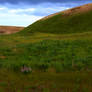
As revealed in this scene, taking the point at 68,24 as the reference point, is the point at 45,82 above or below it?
below

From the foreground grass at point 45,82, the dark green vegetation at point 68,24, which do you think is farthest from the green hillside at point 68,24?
the foreground grass at point 45,82

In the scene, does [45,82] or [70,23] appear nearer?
[45,82]

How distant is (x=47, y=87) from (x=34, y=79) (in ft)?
5.57

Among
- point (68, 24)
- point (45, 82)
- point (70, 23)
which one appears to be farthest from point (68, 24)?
point (45, 82)

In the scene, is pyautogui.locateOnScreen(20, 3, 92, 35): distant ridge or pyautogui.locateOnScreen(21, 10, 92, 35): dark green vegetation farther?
pyautogui.locateOnScreen(20, 3, 92, 35): distant ridge

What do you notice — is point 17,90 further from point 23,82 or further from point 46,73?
point 46,73

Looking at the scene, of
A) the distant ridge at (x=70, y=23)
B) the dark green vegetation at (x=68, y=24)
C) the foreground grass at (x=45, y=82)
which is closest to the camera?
the foreground grass at (x=45, y=82)

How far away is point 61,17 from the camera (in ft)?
230

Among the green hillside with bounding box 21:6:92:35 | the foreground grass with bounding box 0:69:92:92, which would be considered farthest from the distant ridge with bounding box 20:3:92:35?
the foreground grass with bounding box 0:69:92:92

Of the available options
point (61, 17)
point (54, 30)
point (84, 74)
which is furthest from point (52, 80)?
point (61, 17)

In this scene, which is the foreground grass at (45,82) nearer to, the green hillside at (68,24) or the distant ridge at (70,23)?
the distant ridge at (70,23)

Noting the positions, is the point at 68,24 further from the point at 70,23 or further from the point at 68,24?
the point at 70,23

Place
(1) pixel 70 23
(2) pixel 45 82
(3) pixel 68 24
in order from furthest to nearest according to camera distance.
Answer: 1. (1) pixel 70 23
2. (3) pixel 68 24
3. (2) pixel 45 82

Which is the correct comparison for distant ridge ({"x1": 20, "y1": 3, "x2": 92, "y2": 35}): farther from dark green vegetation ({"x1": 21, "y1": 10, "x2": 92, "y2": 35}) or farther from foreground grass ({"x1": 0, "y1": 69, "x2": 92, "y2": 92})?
foreground grass ({"x1": 0, "y1": 69, "x2": 92, "y2": 92})
